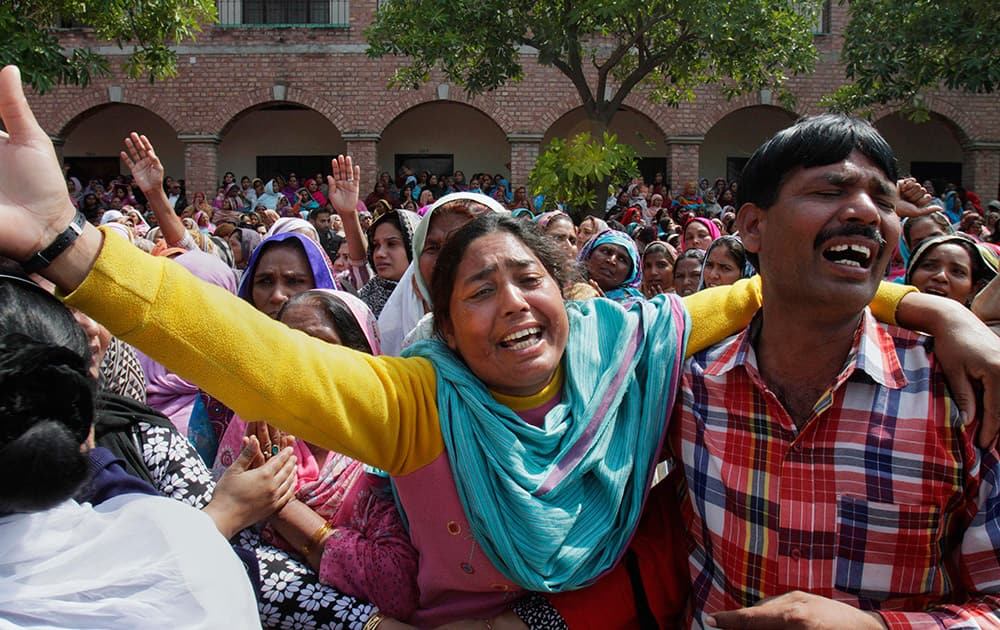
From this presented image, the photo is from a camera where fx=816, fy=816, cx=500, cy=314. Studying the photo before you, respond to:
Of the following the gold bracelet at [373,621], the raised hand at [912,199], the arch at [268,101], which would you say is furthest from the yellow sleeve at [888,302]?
the arch at [268,101]

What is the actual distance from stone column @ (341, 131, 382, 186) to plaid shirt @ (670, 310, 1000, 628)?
1463 cm

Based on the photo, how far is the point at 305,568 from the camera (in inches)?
81.1

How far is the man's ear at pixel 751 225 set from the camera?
71.1 inches

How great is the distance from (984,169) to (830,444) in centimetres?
1758

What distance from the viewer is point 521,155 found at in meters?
16.0

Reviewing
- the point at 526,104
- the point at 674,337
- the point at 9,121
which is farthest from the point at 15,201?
the point at 526,104

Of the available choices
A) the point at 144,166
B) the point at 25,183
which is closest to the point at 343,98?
the point at 144,166

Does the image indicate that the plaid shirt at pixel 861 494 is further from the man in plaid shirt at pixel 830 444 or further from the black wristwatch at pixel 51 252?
the black wristwatch at pixel 51 252

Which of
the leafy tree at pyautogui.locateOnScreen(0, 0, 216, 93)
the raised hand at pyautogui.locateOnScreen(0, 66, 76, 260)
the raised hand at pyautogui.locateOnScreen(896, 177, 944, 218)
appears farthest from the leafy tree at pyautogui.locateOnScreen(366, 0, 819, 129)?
the raised hand at pyautogui.locateOnScreen(0, 66, 76, 260)

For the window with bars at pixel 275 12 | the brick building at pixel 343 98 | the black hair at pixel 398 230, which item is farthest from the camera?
the window with bars at pixel 275 12

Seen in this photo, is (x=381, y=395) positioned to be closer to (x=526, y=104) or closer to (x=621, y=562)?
(x=621, y=562)

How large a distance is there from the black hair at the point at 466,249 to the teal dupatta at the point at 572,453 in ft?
0.60

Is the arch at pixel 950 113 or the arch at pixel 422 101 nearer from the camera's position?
the arch at pixel 422 101

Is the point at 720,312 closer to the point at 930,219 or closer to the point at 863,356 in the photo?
the point at 863,356
